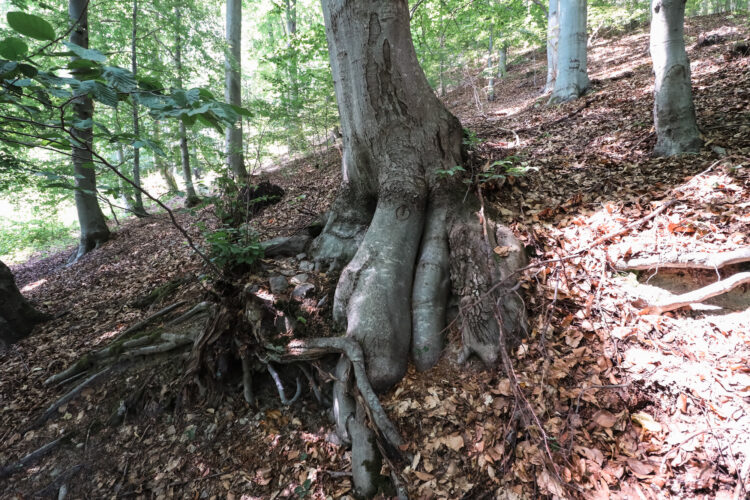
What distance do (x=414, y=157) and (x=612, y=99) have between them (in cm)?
548

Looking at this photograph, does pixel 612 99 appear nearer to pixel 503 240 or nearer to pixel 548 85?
pixel 548 85

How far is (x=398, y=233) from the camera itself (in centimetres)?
313

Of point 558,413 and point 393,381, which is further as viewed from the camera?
point 393,381

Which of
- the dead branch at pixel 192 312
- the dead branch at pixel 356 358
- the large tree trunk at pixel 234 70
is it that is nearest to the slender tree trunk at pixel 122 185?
the dead branch at pixel 192 312

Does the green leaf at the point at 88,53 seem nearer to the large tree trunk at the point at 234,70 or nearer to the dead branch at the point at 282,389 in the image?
the dead branch at the point at 282,389

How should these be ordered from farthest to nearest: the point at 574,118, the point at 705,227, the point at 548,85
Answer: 1. the point at 548,85
2. the point at 574,118
3. the point at 705,227

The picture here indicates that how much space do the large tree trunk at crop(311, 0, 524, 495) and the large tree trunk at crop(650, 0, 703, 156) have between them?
2.37m

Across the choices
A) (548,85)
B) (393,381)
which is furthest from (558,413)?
(548,85)

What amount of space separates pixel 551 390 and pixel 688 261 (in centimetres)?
149

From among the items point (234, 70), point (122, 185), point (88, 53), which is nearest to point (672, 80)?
point (88, 53)

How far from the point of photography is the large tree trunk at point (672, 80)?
339 cm

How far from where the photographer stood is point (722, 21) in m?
13.3

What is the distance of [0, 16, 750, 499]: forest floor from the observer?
194 centimetres

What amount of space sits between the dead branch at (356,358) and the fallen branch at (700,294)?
2099 millimetres
